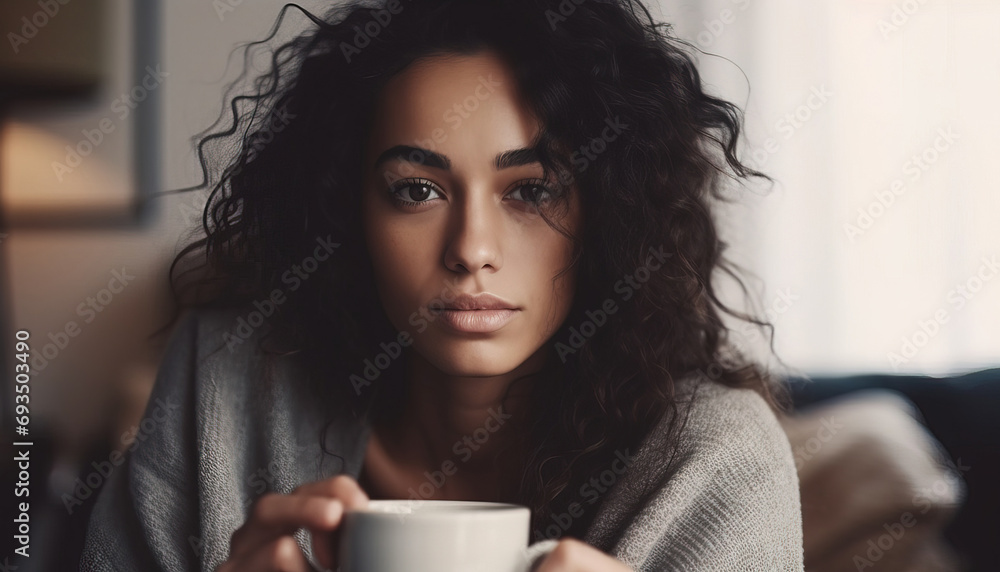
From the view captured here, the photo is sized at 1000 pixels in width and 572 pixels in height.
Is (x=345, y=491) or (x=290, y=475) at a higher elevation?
(x=345, y=491)

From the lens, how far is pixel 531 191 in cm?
72

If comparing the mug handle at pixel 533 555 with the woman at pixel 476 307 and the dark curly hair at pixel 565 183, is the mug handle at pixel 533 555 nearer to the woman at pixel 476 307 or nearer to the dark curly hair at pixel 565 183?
the woman at pixel 476 307

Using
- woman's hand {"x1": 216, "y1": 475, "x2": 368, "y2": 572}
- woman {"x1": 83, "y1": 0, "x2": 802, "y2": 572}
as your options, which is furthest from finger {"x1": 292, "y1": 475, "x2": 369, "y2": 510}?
woman {"x1": 83, "y1": 0, "x2": 802, "y2": 572}

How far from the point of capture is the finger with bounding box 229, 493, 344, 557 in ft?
1.28

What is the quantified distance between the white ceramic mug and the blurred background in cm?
84

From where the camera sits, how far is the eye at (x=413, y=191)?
2.36 feet

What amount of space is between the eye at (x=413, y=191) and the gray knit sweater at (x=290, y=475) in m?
0.28

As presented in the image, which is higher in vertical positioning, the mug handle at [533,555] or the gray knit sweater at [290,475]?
the mug handle at [533,555]

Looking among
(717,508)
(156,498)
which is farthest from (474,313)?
(156,498)

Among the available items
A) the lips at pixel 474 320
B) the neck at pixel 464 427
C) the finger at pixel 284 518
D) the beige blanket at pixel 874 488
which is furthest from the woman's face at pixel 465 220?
the beige blanket at pixel 874 488

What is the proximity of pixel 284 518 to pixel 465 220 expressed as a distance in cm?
33

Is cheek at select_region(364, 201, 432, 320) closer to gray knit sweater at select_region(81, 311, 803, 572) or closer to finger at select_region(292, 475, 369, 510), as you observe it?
gray knit sweater at select_region(81, 311, 803, 572)

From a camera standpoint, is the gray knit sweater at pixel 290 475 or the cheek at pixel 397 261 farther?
the cheek at pixel 397 261

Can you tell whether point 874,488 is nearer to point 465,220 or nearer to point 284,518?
point 465,220
